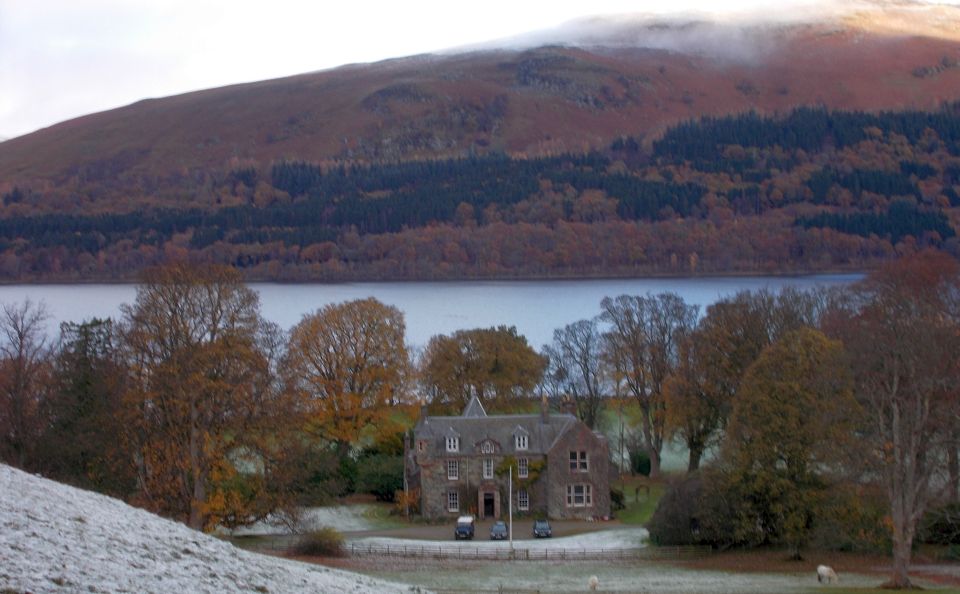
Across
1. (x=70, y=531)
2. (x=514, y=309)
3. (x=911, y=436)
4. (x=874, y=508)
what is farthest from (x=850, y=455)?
(x=514, y=309)

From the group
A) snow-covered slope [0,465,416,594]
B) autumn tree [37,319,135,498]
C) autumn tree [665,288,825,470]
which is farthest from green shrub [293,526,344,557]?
autumn tree [665,288,825,470]

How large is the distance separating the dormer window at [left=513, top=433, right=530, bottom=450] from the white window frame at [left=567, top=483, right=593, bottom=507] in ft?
7.05

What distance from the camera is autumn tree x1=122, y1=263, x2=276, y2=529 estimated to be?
32.3 metres

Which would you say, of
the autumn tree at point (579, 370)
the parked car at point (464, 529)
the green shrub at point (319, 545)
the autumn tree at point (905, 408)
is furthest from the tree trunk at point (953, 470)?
the autumn tree at point (579, 370)

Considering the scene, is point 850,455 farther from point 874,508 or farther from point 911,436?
point 874,508

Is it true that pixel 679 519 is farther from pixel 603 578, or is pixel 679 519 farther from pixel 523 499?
pixel 523 499

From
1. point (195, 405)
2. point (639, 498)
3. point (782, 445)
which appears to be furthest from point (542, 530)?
point (195, 405)

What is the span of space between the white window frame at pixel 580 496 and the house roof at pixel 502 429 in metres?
1.61

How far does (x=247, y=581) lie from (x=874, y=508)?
20.3m

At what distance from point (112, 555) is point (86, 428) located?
18132 mm

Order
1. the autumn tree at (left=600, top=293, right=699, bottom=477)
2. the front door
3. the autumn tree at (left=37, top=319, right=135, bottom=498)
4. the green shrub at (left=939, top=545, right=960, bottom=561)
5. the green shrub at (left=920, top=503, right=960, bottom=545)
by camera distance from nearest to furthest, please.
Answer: the green shrub at (left=920, top=503, right=960, bottom=545) < the green shrub at (left=939, top=545, right=960, bottom=561) < the autumn tree at (left=37, top=319, right=135, bottom=498) < the front door < the autumn tree at (left=600, top=293, right=699, bottom=477)

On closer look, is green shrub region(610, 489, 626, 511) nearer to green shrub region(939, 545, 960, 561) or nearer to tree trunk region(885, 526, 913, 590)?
green shrub region(939, 545, 960, 561)

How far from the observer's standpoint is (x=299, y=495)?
3338 cm

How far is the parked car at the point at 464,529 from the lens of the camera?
122ft
